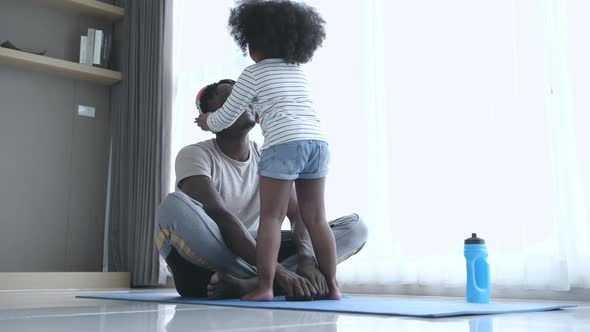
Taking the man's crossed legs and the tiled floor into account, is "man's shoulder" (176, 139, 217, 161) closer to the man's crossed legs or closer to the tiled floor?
the man's crossed legs

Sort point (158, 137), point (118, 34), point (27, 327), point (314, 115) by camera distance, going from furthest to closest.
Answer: point (118, 34) < point (158, 137) < point (314, 115) < point (27, 327)

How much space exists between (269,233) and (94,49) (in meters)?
2.81

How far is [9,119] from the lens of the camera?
3676 millimetres

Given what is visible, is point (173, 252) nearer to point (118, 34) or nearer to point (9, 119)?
point (9, 119)

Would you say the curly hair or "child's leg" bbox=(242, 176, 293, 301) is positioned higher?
the curly hair

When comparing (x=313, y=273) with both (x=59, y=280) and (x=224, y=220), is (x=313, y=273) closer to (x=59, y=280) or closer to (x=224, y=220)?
(x=224, y=220)

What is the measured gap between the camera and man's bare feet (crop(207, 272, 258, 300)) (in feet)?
5.43

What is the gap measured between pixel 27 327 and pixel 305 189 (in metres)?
0.87

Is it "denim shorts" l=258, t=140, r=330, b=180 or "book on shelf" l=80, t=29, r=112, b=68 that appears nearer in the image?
"denim shorts" l=258, t=140, r=330, b=180

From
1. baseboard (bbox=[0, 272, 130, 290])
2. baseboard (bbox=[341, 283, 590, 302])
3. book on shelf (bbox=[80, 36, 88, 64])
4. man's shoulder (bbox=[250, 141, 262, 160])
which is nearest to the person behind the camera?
baseboard (bbox=[341, 283, 590, 302])

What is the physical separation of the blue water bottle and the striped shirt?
0.47m

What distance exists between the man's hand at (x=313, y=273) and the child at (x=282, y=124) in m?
0.02

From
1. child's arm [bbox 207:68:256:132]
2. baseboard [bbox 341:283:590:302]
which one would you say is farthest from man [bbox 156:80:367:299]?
baseboard [bbox 341:283:590:302]

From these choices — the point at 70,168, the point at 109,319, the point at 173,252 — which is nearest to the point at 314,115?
the point at 173,252
